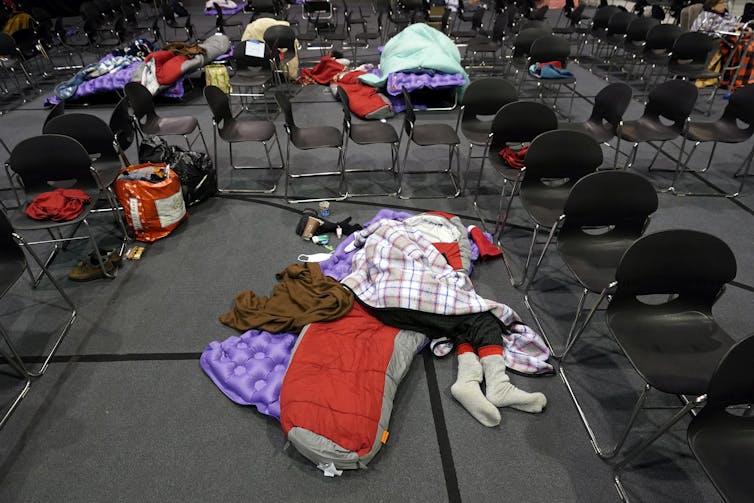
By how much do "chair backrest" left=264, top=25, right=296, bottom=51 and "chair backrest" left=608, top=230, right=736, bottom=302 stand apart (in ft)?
17.1

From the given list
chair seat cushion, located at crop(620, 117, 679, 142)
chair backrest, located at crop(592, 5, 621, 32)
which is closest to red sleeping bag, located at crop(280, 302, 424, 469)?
chair seat cushion, located at crop(620, 117, 679, 142)

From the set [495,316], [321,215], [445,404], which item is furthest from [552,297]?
[321,215]

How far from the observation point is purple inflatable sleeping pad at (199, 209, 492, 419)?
7.00 ft

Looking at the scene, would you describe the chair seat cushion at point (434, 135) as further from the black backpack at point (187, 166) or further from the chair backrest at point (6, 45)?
the chair backrest at point (6, 45)

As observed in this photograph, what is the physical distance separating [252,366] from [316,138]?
2.09 m

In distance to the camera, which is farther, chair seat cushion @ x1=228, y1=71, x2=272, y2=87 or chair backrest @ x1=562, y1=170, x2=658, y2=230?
chair seat cushion @ x1=228, y1=71, x2=272, y2=87

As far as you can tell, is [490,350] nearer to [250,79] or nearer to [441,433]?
[441,433]

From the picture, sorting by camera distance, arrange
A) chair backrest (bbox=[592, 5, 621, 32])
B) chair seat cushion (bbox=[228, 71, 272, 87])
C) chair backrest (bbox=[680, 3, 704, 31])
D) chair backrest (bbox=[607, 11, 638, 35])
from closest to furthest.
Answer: chair seat cushion (bbox=[228, 71, 272, 87]), chair backrest (bbox=[680, 3, 704, 31]), chair backrest (bbox=[607, 11, 638, 35]), chair backrest (bbox=[592, 5, 621, 32])

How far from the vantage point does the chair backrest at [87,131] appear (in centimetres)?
314

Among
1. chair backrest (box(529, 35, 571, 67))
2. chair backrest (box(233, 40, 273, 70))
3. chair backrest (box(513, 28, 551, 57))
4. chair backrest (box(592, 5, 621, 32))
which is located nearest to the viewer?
chair backrest (box(529, 35, 571, 67))

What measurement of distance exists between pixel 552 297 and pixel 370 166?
2248 millimetres

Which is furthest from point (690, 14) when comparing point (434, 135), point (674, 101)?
point (434, 135)

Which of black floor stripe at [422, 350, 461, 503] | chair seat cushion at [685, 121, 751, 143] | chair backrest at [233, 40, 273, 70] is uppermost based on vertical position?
chair backrest at [233, 40, 273, 70]

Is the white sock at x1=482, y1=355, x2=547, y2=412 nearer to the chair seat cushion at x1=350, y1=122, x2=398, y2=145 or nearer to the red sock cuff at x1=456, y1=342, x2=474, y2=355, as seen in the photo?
the red sock cuff at x1=456, y1=342, x2=474, y2=355
